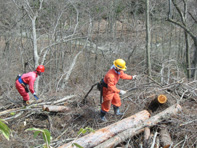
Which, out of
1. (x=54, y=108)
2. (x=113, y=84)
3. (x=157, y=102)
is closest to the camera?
(x=113, y=84)

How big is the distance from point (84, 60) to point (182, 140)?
1417 cm

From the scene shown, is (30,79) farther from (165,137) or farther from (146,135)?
(165,137)

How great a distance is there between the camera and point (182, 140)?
13.9 ft

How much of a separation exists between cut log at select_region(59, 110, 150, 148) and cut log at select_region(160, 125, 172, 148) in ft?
1.67

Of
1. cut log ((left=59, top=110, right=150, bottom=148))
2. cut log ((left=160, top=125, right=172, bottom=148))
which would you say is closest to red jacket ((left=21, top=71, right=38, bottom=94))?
cut log ((left=59, top=110, right=150, bottom=148))

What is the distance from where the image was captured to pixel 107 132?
4.38 metres

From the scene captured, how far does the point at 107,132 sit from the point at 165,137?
1.23 metres

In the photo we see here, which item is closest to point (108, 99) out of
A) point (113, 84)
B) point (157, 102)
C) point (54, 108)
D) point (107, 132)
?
point (113, 84)

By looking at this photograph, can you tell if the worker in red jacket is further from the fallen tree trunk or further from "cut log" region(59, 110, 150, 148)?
the fallen tree trunk

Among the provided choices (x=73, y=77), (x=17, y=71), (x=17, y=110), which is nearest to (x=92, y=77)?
(x=73, y=77)

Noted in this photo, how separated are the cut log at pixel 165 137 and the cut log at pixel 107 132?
1.67 ft

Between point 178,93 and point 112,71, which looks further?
point 178,93

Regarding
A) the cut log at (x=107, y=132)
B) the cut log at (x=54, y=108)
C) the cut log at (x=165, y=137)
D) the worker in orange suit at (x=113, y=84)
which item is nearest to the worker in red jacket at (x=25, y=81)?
the cut log at (x=54, y=108)

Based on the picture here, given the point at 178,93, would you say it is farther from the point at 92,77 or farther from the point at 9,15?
the point at 9,15
